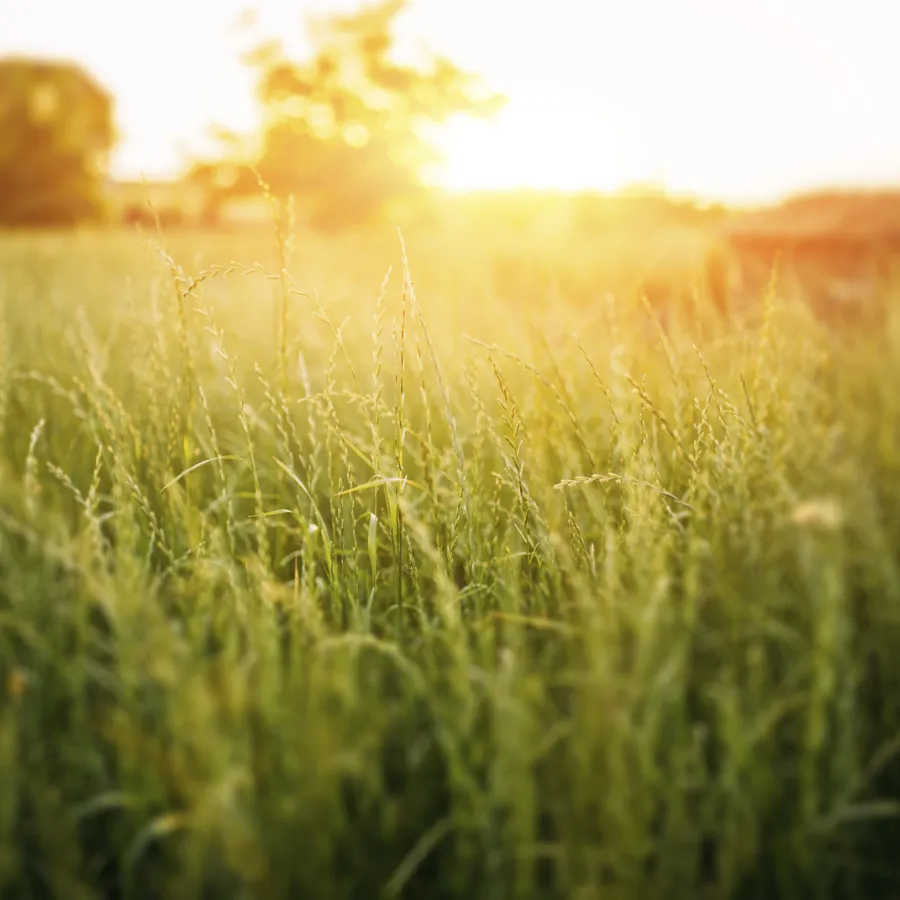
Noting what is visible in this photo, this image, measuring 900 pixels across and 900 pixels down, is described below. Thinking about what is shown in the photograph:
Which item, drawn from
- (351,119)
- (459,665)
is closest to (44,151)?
(351,119)

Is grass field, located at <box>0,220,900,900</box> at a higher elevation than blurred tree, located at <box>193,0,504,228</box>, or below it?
below

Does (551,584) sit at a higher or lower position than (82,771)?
higher

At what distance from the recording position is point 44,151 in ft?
73.7

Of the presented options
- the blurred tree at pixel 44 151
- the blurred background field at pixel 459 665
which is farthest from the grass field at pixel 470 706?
the blurred tree at pixel 44 151

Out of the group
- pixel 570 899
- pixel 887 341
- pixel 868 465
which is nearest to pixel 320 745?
pixel 570 899

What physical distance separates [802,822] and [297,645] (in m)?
0.65

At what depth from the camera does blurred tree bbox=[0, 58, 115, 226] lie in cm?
2222

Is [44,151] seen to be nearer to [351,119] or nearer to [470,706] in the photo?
[351,119]

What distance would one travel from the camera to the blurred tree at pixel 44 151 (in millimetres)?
22219

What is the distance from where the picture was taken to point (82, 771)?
1025 mm

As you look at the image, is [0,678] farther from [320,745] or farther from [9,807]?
[320,745]

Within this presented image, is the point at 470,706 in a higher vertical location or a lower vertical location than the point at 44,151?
lower

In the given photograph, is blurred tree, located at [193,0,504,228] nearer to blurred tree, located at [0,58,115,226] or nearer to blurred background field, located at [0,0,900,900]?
blurred tree, located at [0,58,115,226]

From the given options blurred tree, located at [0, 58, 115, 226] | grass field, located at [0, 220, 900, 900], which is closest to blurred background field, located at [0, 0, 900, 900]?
grass field, located at [0, 220, 900, 900]
